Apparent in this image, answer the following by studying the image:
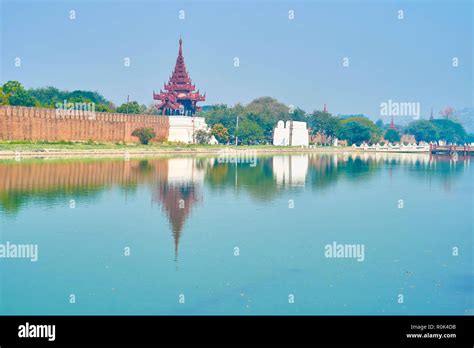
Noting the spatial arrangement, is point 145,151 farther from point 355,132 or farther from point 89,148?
point 355,132

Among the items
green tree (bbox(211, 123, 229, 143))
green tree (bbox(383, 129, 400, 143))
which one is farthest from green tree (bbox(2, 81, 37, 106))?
green tree (bbox(383, 129, 400, 143))

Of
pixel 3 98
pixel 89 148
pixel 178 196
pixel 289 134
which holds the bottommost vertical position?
pixel 178 196

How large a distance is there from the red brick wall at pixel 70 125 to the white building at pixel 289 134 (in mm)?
15001

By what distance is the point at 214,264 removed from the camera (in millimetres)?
10414

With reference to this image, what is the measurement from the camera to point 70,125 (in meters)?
48.3

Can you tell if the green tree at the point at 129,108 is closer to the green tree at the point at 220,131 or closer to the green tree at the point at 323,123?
the green tree at the point at 220,131

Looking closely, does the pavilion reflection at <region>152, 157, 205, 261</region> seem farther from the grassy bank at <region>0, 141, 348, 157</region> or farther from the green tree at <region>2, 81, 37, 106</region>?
the green tree at <region>2, 81, 37, 106</region>

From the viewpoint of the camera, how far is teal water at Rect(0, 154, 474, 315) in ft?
28.1

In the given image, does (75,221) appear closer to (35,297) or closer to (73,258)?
(73,258)

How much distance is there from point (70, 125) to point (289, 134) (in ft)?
93.0

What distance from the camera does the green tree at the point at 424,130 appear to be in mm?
96625

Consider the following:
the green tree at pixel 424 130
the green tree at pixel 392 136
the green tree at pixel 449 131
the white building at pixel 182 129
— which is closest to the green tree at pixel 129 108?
the white building at pixel 182 129

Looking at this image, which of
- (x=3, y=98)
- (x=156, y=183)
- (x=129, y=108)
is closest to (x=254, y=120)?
(x=129, y=108)
